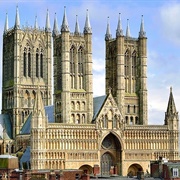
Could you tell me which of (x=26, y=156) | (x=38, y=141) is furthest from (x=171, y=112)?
(x=26, y=156)

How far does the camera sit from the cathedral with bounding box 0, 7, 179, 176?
355 feet

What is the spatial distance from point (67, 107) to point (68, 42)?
10.8 meters

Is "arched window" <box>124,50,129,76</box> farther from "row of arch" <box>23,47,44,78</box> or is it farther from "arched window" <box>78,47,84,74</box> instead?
"row of arch" <box>23,47,44,78</box>

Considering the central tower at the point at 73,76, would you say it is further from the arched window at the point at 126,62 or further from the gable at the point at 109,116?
the arched window at the point at 126,62

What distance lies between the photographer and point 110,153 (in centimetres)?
11544

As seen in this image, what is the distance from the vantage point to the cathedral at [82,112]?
10812 cm

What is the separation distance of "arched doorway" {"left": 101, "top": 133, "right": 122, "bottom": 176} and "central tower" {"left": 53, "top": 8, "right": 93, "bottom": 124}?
5.53m

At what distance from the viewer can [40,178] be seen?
215 ft

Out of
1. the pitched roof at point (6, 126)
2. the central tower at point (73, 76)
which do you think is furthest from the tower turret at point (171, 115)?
the pitched roof at point (6, 126)

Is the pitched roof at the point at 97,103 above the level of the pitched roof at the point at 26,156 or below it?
above

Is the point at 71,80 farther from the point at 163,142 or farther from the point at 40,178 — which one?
the point at 40,178

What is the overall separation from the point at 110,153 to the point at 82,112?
8.77 metres

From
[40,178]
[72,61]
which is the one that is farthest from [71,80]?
[40,178]

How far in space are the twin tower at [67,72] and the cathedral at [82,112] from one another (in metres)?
0.16
